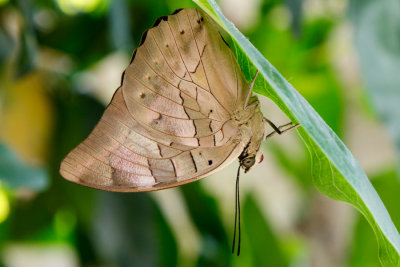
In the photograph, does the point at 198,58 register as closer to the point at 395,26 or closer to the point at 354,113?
the point at 395,26

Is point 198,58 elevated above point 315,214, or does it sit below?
above

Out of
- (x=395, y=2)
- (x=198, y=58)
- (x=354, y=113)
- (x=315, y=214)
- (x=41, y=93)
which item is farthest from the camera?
(x=354, y=113)

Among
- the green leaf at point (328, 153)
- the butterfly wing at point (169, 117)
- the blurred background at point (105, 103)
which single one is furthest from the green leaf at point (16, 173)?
the green leaf at point (328, 153)

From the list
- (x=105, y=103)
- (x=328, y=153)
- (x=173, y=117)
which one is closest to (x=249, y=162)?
(x=173, y=117)

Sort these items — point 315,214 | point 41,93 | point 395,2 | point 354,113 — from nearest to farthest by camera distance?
point 395,2, point 41,93, point 315,214, point 354,113

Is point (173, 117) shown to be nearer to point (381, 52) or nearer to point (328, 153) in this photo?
point (328, 153)

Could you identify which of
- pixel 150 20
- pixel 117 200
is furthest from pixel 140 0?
pixel 117 200
